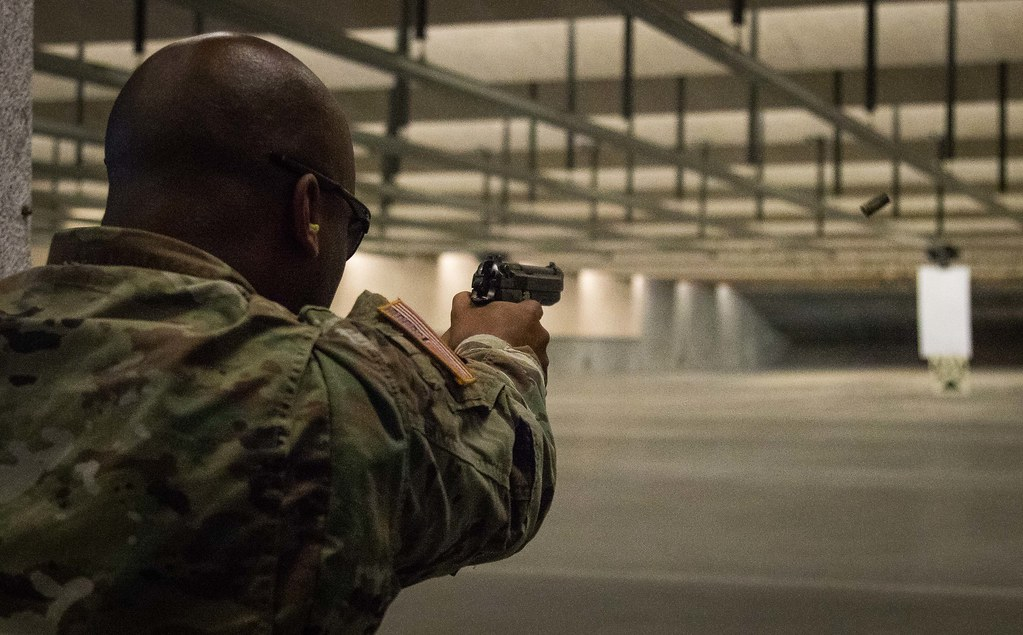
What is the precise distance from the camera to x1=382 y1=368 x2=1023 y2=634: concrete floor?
12.2ft

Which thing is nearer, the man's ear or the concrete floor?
the man's ear

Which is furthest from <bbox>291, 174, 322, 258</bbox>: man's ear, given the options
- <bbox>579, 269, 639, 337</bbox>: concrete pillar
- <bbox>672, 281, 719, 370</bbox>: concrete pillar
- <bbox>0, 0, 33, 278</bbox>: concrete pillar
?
<bbox>672, 281, 719, 370</bbox>: concrete pillar

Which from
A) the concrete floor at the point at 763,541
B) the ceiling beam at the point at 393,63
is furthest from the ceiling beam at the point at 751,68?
the concrete floor at the point at 763,541

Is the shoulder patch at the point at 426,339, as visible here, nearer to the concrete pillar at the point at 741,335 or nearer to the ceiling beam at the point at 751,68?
the ceiling beam at the point at 751,68

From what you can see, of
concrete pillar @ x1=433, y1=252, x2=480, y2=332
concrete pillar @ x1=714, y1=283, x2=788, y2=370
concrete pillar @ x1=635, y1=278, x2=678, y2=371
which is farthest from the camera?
concrete pillar @ x1=714, y1=283, x2=788, y2=370

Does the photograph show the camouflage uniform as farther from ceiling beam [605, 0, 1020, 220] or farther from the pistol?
ceiling beam [605, 0, 1020, 220]

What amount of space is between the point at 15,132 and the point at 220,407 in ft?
4.00

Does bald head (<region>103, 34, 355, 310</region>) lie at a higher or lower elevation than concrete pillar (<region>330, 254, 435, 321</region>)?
lower

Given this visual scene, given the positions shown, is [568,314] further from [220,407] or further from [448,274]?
[220,407]

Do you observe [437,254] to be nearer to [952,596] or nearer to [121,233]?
[952,596]

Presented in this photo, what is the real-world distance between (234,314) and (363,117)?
1007 centimetres

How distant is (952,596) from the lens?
13.0 feet

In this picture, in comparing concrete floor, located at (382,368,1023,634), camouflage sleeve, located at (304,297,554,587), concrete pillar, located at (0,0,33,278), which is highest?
concrete pillar, located at (0,0,33,278)

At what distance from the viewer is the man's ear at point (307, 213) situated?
1.22 metres
